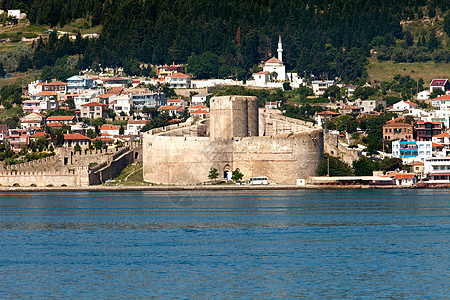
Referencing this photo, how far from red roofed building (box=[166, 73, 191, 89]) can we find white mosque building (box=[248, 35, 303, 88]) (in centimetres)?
752

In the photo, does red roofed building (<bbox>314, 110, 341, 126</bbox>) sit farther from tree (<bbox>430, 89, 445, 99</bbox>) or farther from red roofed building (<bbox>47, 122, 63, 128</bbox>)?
red roofed building (<bbox>47, 122, 63, 128</bbox>)

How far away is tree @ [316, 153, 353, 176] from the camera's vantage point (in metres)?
66.2

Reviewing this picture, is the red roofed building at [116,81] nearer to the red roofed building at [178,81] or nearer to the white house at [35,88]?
the red roofed building at [178,81]

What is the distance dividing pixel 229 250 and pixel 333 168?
Answer: 35266mm

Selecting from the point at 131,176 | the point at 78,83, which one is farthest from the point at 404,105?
the point at 78,83

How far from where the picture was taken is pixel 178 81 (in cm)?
11656

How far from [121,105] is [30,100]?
39.0 feet

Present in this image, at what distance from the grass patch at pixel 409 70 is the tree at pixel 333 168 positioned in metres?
50.1

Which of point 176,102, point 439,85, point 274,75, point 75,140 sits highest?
point 274,75

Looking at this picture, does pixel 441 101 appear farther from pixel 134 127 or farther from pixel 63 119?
pixel 63 119

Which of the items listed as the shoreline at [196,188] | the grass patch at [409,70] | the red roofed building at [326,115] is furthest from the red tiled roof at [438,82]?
the shoreline at [196,188]

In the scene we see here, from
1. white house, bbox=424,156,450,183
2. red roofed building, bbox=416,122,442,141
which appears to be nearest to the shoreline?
white house, bbox=424,156,450,183

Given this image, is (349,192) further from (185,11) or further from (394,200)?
(185,11)

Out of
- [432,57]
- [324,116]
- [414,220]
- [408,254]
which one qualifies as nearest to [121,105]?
[324,116]
